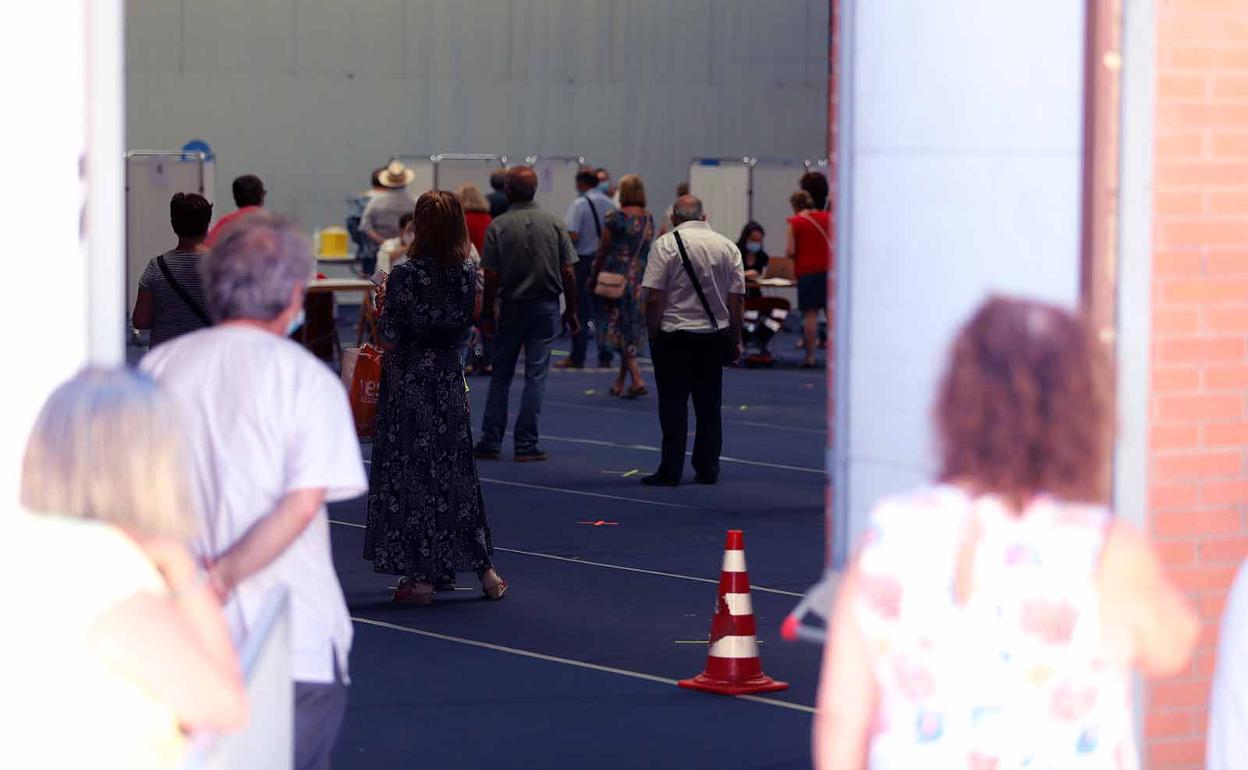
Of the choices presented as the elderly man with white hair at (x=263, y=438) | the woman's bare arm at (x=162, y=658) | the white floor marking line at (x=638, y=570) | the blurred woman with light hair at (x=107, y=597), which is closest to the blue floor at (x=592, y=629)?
the white floor marking line at (x=638, y=570)

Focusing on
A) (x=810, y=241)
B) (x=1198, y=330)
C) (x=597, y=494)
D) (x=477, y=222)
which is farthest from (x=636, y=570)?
(x=810, y=241)

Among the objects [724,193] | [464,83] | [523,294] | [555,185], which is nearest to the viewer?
[523,294]

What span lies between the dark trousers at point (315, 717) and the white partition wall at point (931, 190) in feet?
4.70

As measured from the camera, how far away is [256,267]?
3.95m

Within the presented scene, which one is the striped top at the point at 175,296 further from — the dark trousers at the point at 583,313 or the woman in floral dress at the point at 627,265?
the dark trousers at the point at 583,313

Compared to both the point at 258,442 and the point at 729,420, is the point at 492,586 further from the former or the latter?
the point at 729,420

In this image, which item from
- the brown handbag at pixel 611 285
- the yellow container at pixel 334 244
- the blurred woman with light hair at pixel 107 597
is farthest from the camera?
the yellow container at pixel 334 244

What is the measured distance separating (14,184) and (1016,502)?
87.6 inches

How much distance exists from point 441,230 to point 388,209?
32.2 feet

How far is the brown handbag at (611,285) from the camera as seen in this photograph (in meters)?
16.0

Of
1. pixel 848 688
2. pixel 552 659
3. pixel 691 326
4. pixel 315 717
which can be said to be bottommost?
pixel 552 659

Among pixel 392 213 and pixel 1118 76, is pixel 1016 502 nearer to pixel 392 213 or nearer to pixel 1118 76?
pixel 1118 76

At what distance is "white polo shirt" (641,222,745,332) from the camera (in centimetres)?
1178

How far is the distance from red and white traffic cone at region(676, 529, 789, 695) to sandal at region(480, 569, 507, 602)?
1800mm
